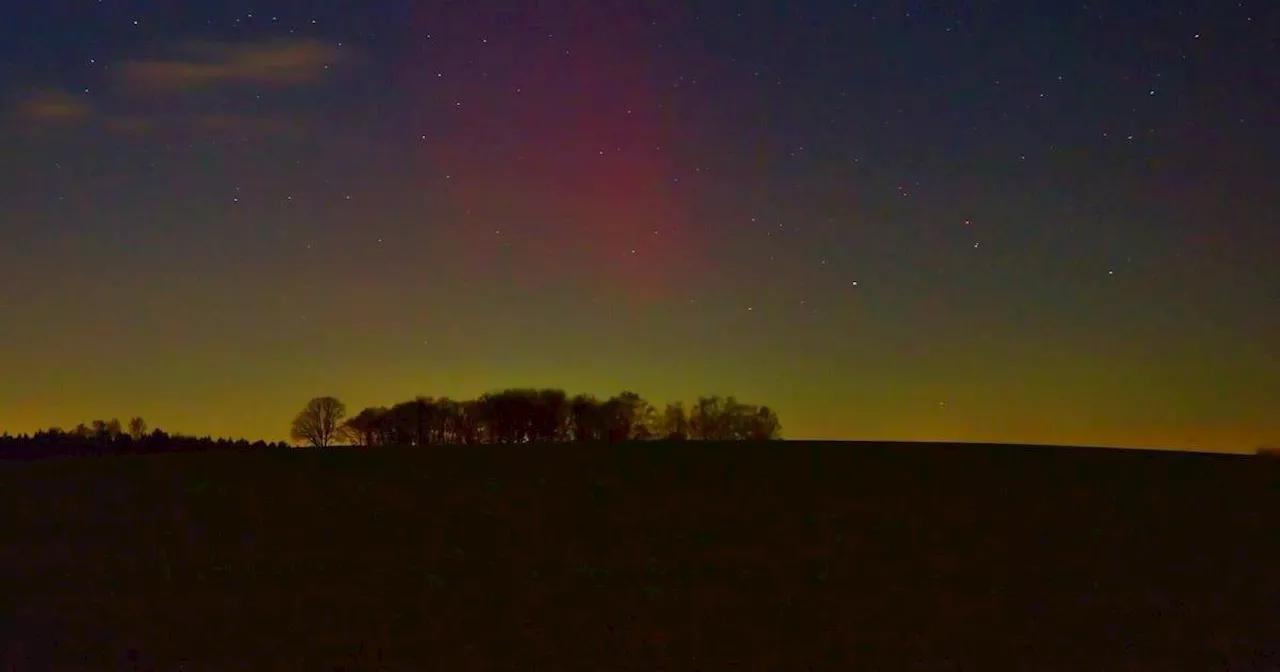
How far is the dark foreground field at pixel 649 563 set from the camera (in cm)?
1936

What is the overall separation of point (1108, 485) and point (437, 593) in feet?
64.3

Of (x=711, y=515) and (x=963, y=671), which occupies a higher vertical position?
(x=711, y=515)

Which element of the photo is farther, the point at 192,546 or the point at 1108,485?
the point at 1108,485

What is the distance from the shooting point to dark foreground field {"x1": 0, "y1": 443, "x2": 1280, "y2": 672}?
63.5ft

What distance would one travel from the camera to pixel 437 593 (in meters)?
22.6

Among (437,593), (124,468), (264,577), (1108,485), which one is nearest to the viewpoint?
(437,593)

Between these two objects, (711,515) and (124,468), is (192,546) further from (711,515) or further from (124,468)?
(124,468)

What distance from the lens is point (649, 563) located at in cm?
2480

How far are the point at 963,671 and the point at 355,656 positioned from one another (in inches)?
344

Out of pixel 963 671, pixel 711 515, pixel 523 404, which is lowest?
pixel 963 671

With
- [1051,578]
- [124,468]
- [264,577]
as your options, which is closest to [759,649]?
[1051,578]

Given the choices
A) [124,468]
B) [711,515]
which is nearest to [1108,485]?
[711,515]

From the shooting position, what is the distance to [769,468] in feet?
119

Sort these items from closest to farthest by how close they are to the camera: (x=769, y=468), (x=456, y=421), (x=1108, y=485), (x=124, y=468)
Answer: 1. (x=1108, y=485)
2. (x=769, y=468)
3. (x=124, y=468)
4. (x=456, y=421)
